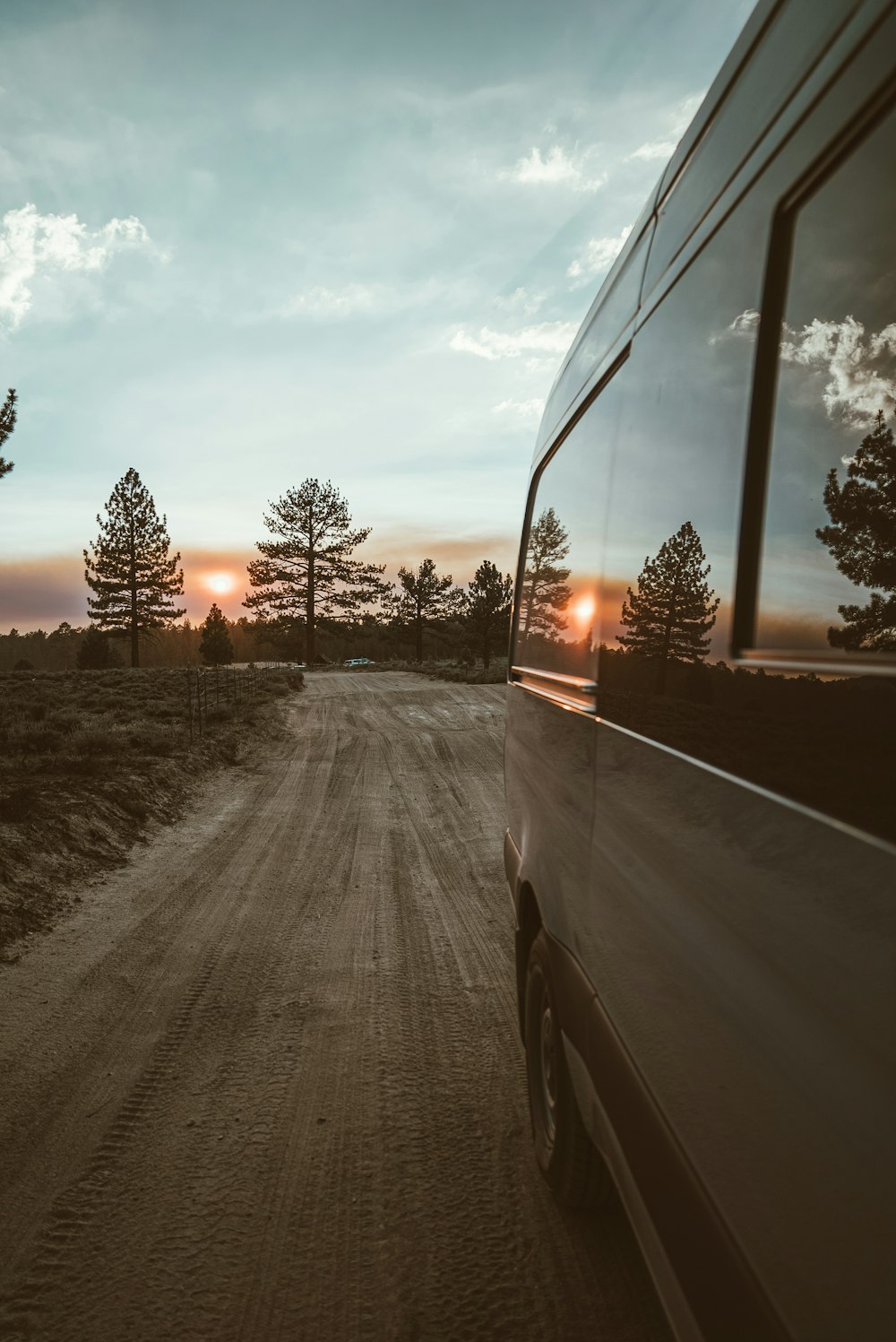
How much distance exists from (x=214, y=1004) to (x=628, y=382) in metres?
3.63

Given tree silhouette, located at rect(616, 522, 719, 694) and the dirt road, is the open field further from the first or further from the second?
tree silhouette, located at rect(616, 522, 719, 694)

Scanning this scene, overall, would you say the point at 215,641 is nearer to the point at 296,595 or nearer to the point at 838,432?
the point at 296,595

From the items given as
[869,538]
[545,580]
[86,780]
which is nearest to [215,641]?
[86,780]

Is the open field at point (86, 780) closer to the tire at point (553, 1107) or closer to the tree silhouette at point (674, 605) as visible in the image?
the tire at point (553, 1107)

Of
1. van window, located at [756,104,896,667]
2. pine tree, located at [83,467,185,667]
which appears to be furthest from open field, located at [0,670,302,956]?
pine tree, located at [83,467,185,667]

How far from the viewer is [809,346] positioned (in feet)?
4.08

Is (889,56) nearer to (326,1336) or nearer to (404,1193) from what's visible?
(326,1336)

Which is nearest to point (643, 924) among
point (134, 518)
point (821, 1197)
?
point (821, 1197)

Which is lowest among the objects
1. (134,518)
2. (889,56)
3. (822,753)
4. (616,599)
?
(822,753)

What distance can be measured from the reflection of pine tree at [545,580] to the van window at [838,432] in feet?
5.44

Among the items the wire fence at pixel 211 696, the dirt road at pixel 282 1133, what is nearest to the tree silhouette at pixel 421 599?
the wire fence at pixel 211 696

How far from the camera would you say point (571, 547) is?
2.99 metres

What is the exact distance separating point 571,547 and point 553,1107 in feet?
5.99

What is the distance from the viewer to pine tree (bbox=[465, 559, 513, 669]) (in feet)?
195
